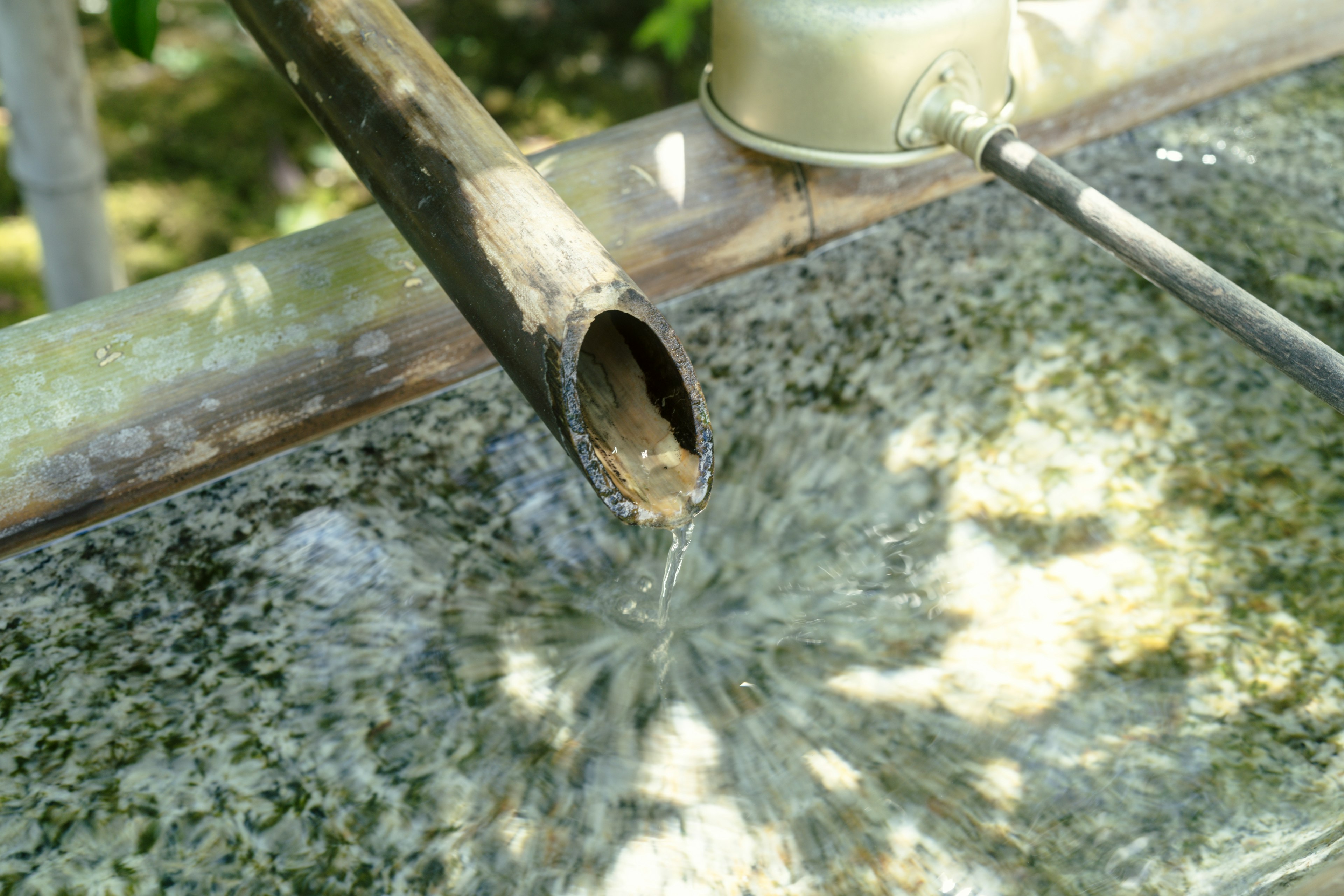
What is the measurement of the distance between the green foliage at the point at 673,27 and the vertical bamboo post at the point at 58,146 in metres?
1.66

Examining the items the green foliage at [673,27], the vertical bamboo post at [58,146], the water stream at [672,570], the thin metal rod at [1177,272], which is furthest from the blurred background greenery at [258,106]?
the thin metal rod at [1177,272]

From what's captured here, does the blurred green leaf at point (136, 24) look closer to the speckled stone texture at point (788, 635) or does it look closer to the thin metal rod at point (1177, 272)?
the speckled stone texture at point (788, 635)

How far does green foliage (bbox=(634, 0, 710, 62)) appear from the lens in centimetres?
323

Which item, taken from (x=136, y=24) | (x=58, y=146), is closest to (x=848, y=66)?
(x=136, y=24)

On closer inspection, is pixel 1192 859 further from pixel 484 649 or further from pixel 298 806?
pixel 298 806

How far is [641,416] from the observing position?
1151mm

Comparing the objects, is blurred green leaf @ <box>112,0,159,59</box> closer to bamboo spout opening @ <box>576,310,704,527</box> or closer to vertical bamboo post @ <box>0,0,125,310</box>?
vertical bamboo post @ <box>0,0,125,310</box>

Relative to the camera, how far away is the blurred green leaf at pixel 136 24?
1.56 meters

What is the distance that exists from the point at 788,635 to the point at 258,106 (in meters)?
3.04

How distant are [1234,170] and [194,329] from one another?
1.79 m

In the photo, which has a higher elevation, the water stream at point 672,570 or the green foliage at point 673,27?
the water stream at point 672,570

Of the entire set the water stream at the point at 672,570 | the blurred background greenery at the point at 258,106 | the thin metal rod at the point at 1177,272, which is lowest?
the blurred background greenery at the point at 258,106

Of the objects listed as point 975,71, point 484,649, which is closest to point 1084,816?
point 484,649

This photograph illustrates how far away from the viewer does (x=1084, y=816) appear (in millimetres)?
1148
